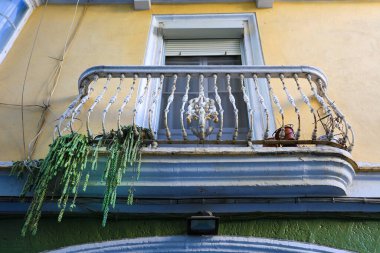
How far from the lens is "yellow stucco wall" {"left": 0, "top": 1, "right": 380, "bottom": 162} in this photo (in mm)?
4559

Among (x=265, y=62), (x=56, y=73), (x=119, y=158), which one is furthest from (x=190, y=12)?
(x=119, y=158)

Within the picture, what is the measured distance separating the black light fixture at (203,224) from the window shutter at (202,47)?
9.71 ft

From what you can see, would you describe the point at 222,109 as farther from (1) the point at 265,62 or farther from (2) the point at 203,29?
(2) the point at 203,29

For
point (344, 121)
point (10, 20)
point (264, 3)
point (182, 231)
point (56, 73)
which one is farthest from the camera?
point (264, 3)

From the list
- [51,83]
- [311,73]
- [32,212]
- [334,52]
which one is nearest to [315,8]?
[334,52]

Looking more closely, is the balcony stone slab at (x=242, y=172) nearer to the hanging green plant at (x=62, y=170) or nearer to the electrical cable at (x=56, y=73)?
the hanging green plant at (x=62, y=170)

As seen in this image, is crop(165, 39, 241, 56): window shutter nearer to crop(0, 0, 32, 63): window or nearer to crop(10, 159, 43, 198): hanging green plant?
crop(0, 0, 32, 63): window

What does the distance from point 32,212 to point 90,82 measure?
1629 millimetres

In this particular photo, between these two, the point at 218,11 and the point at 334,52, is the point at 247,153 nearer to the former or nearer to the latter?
the point at 334,52

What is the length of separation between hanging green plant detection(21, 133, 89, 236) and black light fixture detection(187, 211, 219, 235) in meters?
0.92

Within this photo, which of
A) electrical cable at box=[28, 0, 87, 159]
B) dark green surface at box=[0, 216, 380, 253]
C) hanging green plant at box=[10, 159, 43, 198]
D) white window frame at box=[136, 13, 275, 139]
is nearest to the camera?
dark green surface at box=[0, 216, 380, 253]

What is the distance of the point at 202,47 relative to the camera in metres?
5.84

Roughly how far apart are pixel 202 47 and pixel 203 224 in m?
3.15

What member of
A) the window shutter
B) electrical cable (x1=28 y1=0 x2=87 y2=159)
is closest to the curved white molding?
electrical cable (x1=28 y1=0 x2=87 y2=159)
